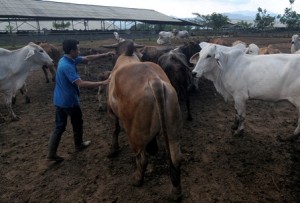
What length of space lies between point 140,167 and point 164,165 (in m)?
0.79

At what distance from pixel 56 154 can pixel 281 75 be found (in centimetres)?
447

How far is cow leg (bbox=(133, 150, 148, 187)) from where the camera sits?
158 inches

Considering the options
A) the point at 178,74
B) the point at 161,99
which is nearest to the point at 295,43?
the point at 178,74

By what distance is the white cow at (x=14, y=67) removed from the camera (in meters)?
7.56

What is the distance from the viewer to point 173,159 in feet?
11.6

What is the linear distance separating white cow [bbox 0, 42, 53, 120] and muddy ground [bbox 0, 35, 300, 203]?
939 mm

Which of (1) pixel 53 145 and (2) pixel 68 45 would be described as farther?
(1) pixel 53 145

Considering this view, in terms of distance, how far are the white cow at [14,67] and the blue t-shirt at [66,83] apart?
315 centimetres

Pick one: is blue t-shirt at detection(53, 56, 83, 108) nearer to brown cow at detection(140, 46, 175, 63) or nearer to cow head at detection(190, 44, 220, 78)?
cow head at detection(190, 44, 220, 78)

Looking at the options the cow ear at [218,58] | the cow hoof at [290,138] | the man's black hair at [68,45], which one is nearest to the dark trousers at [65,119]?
the man's black hair at [68,45]

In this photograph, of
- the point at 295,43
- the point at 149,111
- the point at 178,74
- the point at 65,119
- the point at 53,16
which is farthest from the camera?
the point at 53,16

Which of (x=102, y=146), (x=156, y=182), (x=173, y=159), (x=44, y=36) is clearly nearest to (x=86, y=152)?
(x=102, y=146)

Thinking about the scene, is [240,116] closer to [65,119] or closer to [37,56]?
[65,119]

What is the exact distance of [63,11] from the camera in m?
33.2
